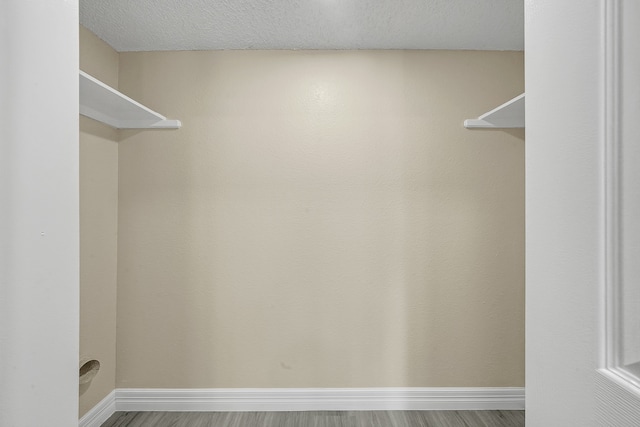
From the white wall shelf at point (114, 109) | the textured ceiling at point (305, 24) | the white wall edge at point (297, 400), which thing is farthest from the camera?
the white wall edge at point (297, 400)

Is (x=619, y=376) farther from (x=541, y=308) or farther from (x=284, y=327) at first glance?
(x=284, y=327)

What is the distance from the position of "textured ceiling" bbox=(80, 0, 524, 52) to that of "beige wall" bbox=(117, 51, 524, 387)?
0.12 m

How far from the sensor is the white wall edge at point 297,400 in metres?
2.46

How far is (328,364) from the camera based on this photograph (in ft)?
8.18

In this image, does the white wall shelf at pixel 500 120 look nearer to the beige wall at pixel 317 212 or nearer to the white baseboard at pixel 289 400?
the beige wall at pixel 317 212

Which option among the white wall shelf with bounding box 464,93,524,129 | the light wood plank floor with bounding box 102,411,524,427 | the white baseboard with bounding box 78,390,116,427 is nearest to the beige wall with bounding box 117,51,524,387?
the white wall shelf with bounding box 464,93,524,129

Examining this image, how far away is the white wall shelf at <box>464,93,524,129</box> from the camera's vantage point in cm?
228

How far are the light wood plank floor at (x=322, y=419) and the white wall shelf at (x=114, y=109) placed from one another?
74.5 inches

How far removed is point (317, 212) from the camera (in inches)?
99.5

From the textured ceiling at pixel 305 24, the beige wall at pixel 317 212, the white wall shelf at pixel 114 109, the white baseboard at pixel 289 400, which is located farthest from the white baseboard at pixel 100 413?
the textured ceiling at pixel 305 24

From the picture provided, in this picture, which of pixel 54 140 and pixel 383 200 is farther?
pixel 383 200

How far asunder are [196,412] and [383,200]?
188cm

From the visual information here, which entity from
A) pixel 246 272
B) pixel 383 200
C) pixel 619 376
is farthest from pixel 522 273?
pixel 619 376

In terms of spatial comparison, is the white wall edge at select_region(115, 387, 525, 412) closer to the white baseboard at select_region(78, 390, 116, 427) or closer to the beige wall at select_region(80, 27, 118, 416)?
the white baseboard at select_region(78, 390, 116, 427)
